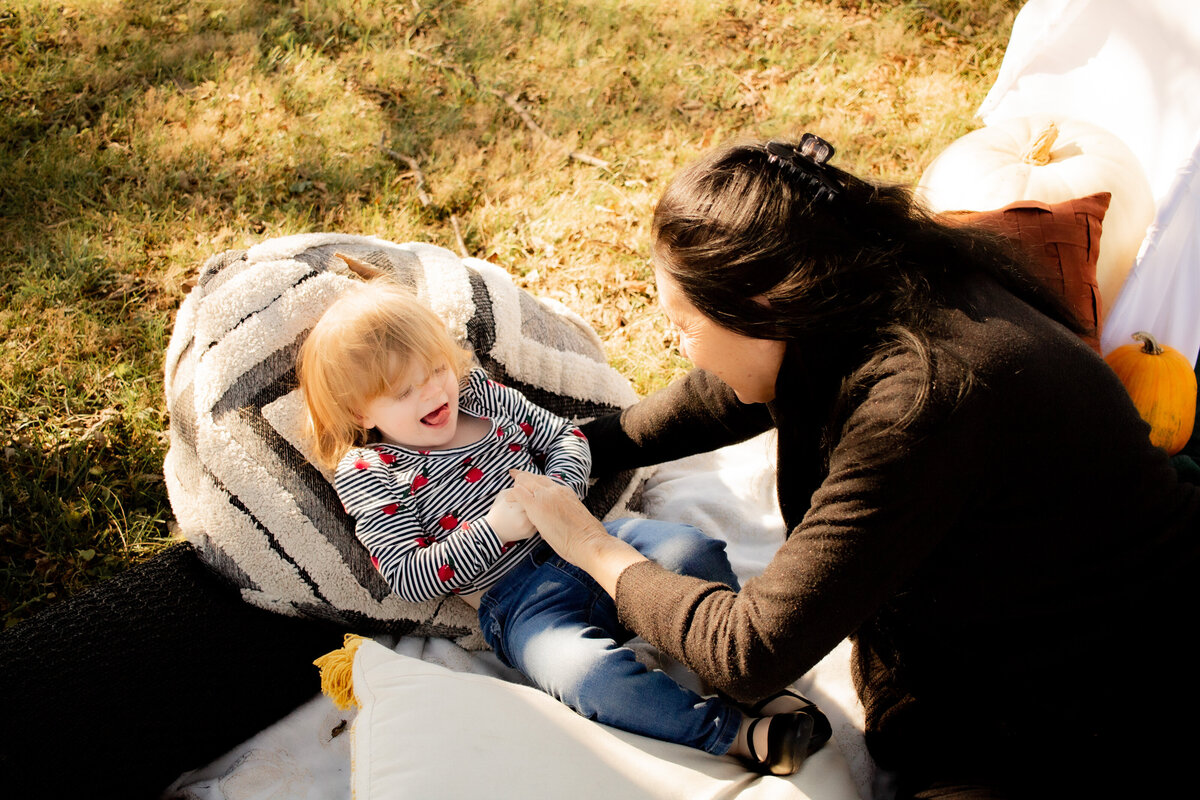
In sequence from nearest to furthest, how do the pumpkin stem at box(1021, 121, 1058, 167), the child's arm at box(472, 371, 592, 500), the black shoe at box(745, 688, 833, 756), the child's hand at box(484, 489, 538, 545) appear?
1. the black shoe at box(745, 688, 833, 756)
2. the child's hand at box(484, 489, 538, 545)
3. the child's arm at box(472, 371, 592, 500)
4. the pumpkin stem at box(1021, 121, 1058, 167)

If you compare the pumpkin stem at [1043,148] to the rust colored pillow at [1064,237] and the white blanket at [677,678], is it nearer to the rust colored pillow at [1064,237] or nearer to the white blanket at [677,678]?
the rust colored pillow at [1064,237]

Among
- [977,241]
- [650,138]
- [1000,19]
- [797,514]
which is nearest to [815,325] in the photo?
[977,241]

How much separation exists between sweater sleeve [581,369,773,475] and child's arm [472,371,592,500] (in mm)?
87

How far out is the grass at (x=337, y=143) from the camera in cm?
344

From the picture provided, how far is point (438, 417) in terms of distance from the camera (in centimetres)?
256

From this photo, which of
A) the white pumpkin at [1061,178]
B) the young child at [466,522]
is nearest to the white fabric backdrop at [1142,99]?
the white pumpkin at [1061,178]

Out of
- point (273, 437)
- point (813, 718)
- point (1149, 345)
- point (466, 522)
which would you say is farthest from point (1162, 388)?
point (273, 437)

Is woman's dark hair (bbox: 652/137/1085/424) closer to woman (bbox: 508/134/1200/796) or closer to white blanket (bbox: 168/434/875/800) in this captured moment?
woman (bbox: 508/134/1200/796)

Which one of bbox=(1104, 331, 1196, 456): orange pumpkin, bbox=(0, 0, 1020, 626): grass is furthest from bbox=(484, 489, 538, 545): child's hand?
bbox=(1104, 331, 1196, 456): orange pumpkin

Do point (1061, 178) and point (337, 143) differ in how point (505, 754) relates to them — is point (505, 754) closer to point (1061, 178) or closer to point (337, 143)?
point (1061, 178)

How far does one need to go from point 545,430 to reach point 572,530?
0.60 meters

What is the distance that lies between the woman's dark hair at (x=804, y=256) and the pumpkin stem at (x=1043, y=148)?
177cm

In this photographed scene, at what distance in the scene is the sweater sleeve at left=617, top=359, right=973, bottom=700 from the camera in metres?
1.63

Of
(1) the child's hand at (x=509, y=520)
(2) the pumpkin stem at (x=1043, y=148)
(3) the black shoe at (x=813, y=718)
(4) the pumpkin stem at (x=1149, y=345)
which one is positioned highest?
(2) the pumpkin stem at (x=1043, y=148)
